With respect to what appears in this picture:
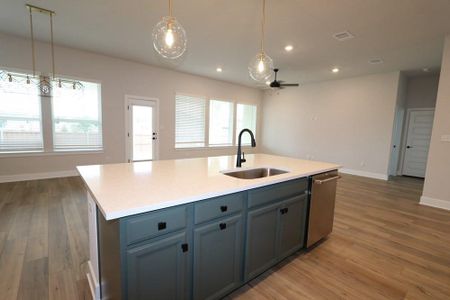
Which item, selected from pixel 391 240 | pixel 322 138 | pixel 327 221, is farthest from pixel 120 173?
pixel 322 138

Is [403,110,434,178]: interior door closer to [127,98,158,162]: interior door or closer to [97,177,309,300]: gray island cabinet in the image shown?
[97,177,309,300]: gray island cabinet

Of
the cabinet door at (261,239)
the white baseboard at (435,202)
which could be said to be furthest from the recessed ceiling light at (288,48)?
the white baseboard at (435,202)

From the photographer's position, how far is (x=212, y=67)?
5.96m

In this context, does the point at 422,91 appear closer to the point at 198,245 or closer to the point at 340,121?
the point at 340,121

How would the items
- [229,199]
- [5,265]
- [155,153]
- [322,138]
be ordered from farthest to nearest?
[322,138]
[155,153]
[5,265]
[229,199]

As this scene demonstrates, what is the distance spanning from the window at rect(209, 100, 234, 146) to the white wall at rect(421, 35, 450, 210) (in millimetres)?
5668

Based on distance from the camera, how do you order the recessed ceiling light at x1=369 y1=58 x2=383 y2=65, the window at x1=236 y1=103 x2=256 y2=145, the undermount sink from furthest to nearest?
the window at x1=236 y1=103 x2=256 y2=145 → the recessed ceiling light at x1=369 y1=58 x2=383 y2=65 → the undermount sink

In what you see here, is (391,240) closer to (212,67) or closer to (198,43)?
(198,43)

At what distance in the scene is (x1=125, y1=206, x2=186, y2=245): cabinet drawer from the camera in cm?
108

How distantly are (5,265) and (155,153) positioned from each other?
440 centimetres

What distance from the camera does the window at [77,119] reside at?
15.9ft

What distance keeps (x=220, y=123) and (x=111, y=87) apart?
379 cm

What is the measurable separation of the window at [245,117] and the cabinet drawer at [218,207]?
22.7 ft

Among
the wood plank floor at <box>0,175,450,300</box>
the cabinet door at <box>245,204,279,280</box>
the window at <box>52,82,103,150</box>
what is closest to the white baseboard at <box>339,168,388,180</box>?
the wood plank floor at <box>0,175,450,300</box>
